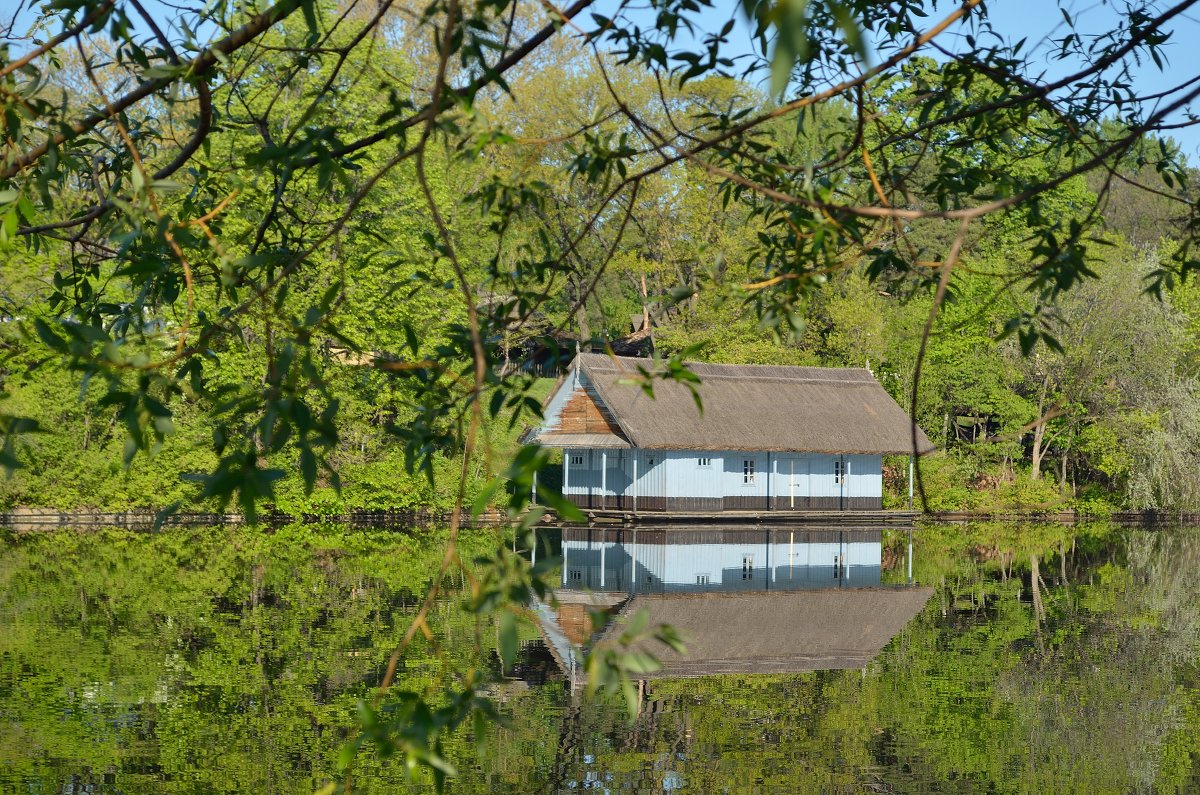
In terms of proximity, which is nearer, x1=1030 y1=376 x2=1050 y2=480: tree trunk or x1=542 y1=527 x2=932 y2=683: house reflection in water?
x1=542 y1=527 x2=932 y2=683: house reflection in water

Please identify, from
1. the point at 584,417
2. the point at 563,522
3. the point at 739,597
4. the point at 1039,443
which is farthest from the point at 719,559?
the point at 1039,443

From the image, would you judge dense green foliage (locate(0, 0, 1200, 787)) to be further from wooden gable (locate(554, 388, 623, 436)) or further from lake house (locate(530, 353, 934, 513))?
lake house (locate(530, 353, 934, 513))

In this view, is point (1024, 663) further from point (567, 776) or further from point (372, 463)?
point (372, 463)

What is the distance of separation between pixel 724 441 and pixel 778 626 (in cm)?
1725

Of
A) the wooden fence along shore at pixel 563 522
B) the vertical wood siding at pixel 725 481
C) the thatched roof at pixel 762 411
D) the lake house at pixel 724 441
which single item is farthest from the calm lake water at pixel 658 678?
the vertical wood siding at pixel 725 481

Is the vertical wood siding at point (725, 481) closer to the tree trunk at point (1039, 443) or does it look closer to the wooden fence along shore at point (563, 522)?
the wooden fence along shore at point (563, 522)

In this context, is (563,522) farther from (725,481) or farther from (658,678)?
(658,678)

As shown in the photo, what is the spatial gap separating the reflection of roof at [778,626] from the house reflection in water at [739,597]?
0.05 ft

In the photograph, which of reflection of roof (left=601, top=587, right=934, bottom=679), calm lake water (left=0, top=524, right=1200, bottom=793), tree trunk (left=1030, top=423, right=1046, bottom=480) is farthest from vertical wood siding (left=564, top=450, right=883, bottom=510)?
reflection of roof (left=601, top=587, right=934, bottom=679)

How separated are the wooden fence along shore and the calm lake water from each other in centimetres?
737

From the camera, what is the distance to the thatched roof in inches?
1336

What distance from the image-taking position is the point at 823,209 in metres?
3.51

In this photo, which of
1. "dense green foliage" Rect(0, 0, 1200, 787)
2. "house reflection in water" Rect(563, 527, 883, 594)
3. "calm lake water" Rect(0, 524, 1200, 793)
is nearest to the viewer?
"dense green foliage" Rect(0, 0, 1200, 787)

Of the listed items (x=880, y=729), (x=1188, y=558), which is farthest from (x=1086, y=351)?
(x=880, y=729)
